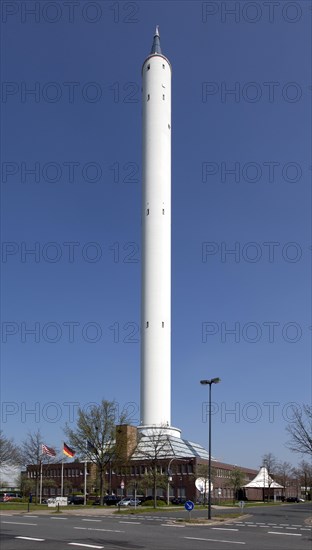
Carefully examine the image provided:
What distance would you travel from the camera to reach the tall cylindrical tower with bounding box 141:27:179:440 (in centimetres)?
8894

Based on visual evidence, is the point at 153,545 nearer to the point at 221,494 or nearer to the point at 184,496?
the point at 184,496

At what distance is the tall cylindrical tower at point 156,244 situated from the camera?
292 feet

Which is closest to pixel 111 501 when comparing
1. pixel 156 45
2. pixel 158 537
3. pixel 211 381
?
pixel 211 381

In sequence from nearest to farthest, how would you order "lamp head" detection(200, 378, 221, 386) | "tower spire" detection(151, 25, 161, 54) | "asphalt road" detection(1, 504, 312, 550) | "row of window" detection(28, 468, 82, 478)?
"asphalt road" detection(1, 504, 312, 550), "lamp head" detection(200, 378, 221, 386), "row of window" detection(28, 468, 82, 478), "tower spire" detection(151, 25, 161, 54)

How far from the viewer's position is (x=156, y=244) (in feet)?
305

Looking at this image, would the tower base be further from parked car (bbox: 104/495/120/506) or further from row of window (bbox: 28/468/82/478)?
row of window (bbox: 28/468/82/478)

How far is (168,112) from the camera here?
10100cm

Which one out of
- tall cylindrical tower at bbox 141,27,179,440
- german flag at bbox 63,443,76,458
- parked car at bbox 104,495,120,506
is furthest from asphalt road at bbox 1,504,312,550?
tall cylindrical tower at bbox 141,27,179,440

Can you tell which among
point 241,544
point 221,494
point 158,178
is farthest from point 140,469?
point 241,544

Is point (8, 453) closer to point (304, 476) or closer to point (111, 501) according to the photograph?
point (111, 501)

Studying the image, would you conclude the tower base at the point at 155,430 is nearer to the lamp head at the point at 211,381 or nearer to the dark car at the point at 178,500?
the dark car at the point at 178,500

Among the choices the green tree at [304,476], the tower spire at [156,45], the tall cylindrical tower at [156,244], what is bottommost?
the green tree at [304,476]

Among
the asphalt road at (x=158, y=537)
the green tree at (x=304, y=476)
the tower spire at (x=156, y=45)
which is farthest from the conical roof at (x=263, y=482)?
the tower spire at (x=156, y=45)

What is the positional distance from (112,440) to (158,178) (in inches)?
1731
